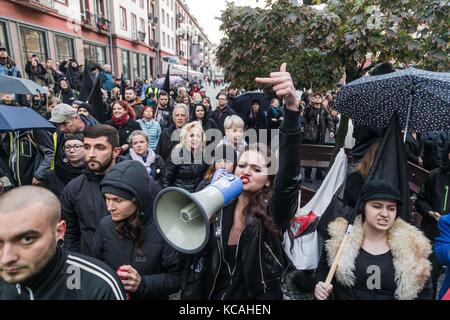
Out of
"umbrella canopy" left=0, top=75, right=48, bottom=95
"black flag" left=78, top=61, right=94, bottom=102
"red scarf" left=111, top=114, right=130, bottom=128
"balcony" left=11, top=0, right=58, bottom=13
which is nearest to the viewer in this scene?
"umbrella canopy" left=0, top=75, right=48, bottom=95

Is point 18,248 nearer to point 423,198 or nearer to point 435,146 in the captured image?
point 423,198

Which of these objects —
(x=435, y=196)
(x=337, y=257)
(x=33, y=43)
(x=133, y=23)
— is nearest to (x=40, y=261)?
(x=337, y=257)

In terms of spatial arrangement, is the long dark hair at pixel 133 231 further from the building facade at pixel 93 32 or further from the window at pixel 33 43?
the window at pixel 33 43

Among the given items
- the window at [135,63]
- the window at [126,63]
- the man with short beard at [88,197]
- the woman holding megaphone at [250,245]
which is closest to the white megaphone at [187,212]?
the woman holding megaphone at [250,245]

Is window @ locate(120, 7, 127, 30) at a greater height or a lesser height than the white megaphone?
greater

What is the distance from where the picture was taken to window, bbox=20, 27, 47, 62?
14461mm

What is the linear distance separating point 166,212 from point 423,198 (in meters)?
2.82

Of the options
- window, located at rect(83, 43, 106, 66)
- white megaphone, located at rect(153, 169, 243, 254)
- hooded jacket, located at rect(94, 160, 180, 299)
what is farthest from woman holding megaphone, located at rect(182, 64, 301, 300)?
window, located at rect(83, 43, 106, 66)

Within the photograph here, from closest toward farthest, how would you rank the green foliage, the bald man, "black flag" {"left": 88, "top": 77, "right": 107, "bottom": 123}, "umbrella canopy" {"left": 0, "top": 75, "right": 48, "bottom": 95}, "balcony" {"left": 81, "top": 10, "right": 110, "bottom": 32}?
the bald man → the green foliage → "umbrella canopy" {"left": 0, "top": 75, "right": 48, "bottom": 95} → "black flag" {"left": 88, "top": 77, "right": 107, "bottom": 123} → "balcony" {"left": 81, "top": 10, "right": 110, "bottom": 32}

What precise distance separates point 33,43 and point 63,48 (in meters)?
3.50

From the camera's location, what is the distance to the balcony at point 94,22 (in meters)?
22.2

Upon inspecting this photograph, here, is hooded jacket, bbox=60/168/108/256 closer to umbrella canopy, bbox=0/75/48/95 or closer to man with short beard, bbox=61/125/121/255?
man with short beard, bbox=61/125/121/255

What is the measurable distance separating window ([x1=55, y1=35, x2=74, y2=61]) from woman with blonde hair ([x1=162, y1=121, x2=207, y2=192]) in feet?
56.4

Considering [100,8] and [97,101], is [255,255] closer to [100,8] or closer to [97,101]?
[97,101]
